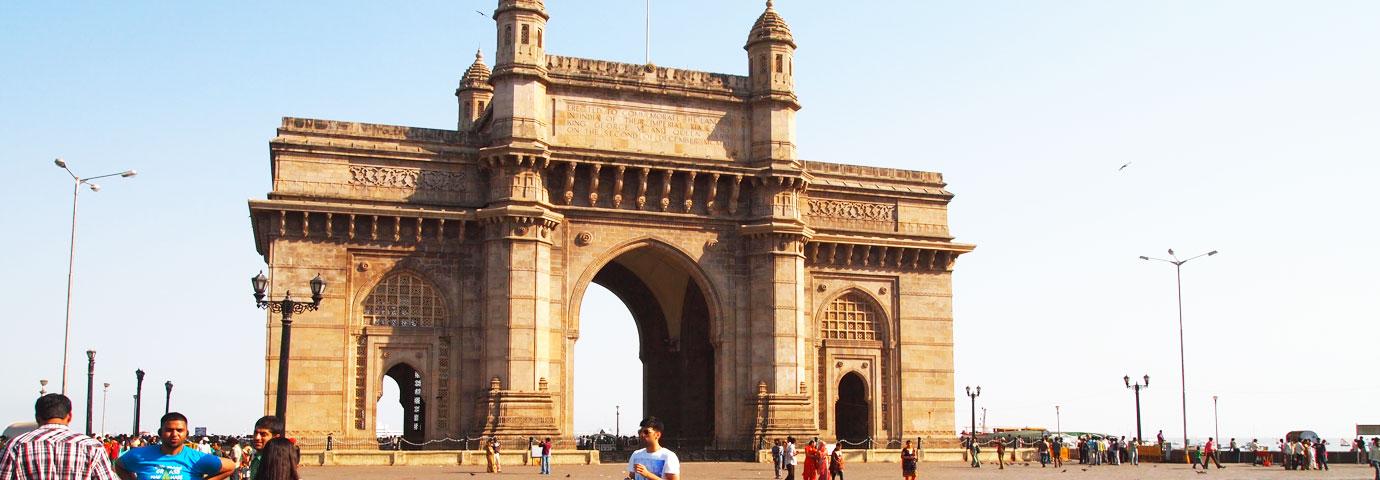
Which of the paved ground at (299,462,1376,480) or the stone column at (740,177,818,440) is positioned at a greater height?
the stone column at (740,177,818,440)

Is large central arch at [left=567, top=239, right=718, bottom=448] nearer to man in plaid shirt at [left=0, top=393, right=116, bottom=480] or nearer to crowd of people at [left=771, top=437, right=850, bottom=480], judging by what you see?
crowd of people at [left=771, top=437, right=850, bottom=480]

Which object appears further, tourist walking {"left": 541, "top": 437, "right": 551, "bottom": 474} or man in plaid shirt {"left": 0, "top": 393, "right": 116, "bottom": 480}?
tourist walking {"left": 541, "top": 437, "right": 551, "bottom": 474}

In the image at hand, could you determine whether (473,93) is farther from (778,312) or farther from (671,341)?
(778,312)

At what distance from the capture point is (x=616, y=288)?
50.6m

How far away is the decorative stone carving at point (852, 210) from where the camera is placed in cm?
4496

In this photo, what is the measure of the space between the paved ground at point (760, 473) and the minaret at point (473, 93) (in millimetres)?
19785

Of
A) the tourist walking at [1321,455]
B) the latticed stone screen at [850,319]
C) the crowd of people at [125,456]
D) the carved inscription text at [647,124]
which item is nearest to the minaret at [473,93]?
the carved inscription text at [647,124]

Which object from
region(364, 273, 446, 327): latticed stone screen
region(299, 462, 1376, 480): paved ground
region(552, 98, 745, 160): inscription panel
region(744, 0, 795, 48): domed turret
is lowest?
region(299, 462, 1376, 480): paved ground

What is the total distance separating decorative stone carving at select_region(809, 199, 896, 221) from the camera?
44956mm

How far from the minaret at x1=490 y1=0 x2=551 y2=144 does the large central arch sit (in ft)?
21.8

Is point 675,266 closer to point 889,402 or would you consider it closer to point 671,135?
point 671,135

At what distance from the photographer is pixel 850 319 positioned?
4519 centimetres

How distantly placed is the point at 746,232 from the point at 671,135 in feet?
11.7

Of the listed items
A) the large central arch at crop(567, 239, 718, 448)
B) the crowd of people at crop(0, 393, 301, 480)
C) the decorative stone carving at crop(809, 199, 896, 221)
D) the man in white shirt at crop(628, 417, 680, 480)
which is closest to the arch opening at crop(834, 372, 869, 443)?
the large central arch at crop(567, 239, 718, 448)
